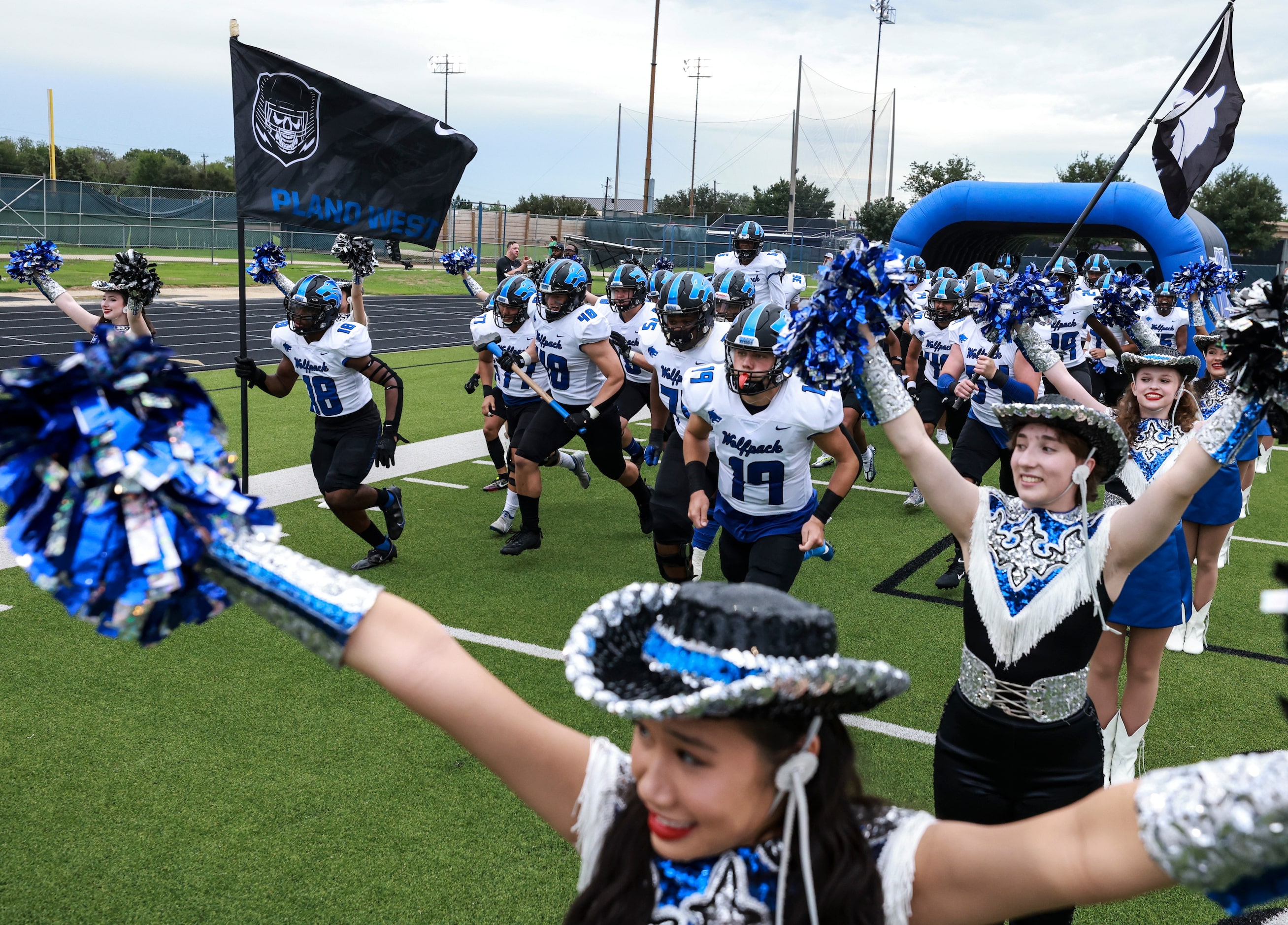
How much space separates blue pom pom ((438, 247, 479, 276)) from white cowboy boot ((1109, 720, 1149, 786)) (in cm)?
889

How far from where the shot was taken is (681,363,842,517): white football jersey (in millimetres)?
5504

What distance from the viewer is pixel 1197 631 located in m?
6.78

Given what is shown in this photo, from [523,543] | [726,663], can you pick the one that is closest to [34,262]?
[523,543]

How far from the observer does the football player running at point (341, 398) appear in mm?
7797

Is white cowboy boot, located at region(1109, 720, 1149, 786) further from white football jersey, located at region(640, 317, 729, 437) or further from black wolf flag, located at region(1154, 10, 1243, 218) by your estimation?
black wolf flag, located at region(1154, 10, 1243, 218)

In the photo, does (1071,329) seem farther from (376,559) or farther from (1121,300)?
(376,559)

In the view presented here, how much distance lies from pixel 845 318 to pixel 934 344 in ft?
29.9

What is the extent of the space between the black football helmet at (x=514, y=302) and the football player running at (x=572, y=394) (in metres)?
0.46

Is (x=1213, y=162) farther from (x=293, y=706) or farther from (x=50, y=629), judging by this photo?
(x=50, y=629)

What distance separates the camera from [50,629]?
252 inches

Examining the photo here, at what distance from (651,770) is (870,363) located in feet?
5.39

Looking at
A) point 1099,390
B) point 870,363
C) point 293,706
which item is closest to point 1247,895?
point 870,363

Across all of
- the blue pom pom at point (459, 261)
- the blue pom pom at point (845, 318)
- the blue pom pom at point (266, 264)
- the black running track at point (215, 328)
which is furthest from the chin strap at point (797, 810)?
the black running track at point (215, 328)

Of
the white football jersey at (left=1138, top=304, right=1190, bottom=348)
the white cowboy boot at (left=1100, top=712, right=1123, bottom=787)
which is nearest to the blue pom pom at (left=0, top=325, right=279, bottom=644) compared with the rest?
the white cowboy boot at (left=1100, top=712, right=1123, bottom=787)
